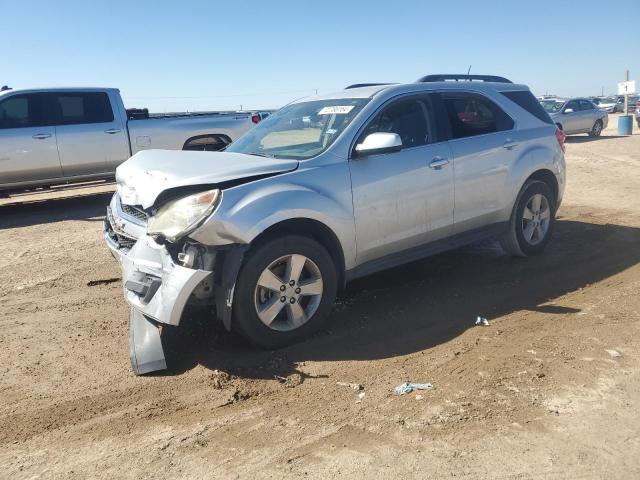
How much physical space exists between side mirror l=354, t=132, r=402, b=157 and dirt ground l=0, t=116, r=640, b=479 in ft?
4.41

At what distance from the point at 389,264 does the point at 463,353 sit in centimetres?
106

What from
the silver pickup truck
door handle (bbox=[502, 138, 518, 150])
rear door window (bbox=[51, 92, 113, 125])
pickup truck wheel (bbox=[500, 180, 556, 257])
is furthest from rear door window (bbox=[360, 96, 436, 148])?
rear door window (bbox=[51, 92, 113, 125])

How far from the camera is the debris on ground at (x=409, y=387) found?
131 inches

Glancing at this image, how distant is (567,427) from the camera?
9.48 ft

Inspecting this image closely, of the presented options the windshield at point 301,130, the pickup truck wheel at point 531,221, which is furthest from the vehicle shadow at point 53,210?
the pickup truck wheel at point 531,221

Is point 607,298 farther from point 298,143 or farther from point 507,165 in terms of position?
point 298,143

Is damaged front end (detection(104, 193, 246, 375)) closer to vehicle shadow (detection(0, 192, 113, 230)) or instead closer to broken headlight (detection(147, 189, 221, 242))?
broken headlight (detection(147, 189, 221, 242))

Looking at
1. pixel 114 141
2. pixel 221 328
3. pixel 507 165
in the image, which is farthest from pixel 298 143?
pixel 114 141

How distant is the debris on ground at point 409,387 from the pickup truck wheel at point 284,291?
35.6 inches

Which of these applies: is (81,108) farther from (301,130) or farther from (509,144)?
(509,144)

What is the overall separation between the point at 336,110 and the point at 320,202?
3.72 ft

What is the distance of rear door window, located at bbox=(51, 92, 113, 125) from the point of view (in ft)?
32.1

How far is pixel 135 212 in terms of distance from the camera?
4.23m

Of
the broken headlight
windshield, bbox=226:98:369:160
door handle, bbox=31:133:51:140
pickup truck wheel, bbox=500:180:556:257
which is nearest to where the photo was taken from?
the broken headlight
